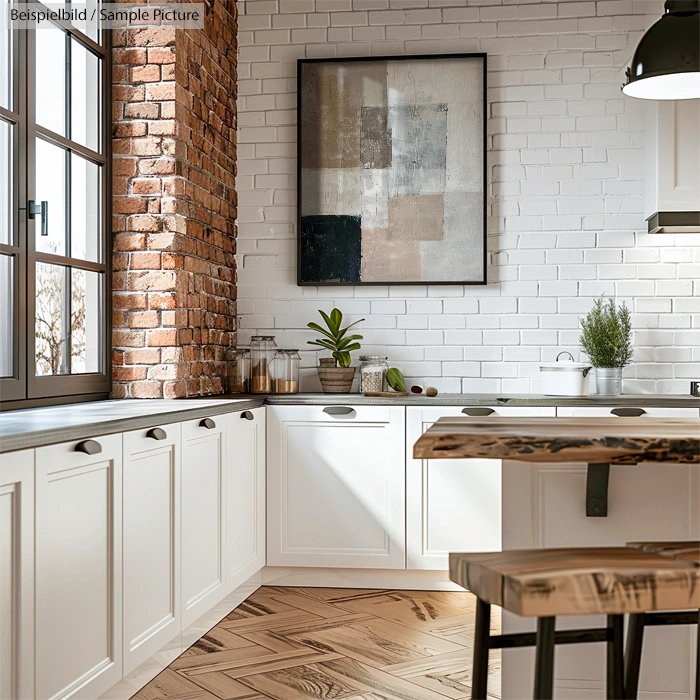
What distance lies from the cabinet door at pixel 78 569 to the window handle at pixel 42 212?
0.99 meters

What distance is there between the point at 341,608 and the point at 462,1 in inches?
119

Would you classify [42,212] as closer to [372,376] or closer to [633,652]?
[372,376]

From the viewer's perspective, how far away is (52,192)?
10.3ft

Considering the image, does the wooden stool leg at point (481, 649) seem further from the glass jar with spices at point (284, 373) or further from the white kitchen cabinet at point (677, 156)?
the white kitchen cabinet at point (677, 156)

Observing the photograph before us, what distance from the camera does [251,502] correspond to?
3740 mm

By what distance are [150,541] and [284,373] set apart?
5.49 ft

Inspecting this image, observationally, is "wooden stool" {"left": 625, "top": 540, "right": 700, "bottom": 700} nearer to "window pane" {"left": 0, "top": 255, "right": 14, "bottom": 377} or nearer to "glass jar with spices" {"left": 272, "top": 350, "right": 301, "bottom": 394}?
"window pane" {"left": 0, "top": 255, "right": 14, "bottom": 377}

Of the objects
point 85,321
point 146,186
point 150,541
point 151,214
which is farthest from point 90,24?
point 150,541

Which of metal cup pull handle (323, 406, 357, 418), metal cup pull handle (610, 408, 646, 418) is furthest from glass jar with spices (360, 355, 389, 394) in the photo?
metal cup pull handle (610, 408, 646, 418)

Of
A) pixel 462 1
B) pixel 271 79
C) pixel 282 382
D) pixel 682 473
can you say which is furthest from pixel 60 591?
pixel 462 1

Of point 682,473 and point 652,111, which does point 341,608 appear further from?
point 652,111

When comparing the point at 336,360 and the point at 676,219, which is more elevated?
the point at 676,219

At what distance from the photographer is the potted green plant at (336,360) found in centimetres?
423

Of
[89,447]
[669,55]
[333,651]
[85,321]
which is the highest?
[669,55]
